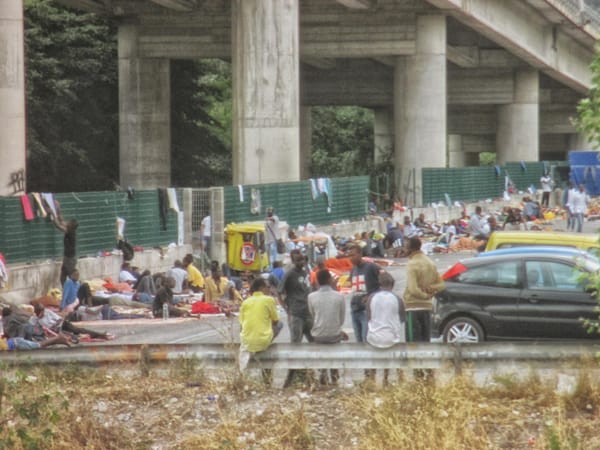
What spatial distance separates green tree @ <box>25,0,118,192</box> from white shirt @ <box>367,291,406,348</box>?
37.5m

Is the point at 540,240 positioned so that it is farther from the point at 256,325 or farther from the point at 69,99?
the point at 69,99

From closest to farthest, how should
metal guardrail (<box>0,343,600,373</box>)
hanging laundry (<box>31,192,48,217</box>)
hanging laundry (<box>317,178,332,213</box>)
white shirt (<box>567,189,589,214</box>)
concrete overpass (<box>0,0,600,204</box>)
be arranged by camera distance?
metal guardrail (<box>0,343,600,373</box>), hanging laundry (<box>31,192,48,217</box>), white shirt (<box>567,189,589,214</box>), concrete overpass (<box>0,0,600,204</box>), hanging laundry (<box>317,178,332,213</box>)

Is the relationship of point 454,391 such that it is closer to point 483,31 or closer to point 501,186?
point 483,31

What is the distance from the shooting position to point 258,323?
17359mm

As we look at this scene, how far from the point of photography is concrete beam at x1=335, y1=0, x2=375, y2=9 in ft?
178

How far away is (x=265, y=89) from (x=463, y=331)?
26380mm

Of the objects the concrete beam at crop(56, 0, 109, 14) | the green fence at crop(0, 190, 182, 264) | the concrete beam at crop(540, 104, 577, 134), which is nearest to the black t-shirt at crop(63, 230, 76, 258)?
the green fence at crop(0, 190, 182, 264)

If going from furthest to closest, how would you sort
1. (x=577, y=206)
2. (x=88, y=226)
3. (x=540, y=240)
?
(x=577, y=206)
(x=88, y=226)
(x=540, y=240)

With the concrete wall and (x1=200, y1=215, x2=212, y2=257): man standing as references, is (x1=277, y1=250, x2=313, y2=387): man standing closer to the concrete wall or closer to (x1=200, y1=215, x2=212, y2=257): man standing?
the concrete wall

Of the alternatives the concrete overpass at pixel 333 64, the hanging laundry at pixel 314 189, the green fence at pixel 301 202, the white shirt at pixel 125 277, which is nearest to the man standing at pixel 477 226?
the green fence at pixel 301 202

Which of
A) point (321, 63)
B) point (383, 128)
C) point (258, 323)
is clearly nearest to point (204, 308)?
point (258, 323)

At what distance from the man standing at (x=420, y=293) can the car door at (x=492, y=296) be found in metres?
1.66

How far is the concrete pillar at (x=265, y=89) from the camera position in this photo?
4572 cm

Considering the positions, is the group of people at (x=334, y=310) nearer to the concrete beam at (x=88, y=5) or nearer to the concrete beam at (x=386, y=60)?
the concrete beam at (x=88, y=5)
